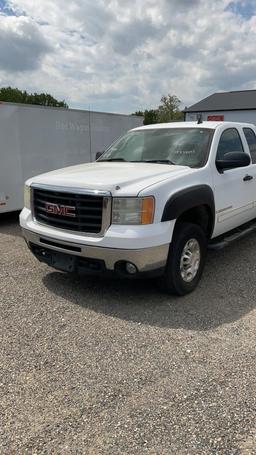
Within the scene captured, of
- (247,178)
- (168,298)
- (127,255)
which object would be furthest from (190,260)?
(247,178)

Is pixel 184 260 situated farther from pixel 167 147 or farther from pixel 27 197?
pixel 27 197

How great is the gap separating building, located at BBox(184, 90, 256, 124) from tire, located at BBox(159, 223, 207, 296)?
4066 centimetres

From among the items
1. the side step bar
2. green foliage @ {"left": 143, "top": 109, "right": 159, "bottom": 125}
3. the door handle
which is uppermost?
green foliage @ {"left": 143, "top": 109, "right": 159, "bottom": 125}

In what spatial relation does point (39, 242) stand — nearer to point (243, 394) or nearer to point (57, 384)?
point (57, 384)

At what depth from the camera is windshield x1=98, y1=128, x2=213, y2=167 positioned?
15.9 feet

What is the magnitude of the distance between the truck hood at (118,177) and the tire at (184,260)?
1.97 ft

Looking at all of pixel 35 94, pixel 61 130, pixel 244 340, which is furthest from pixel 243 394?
pixel 35 94

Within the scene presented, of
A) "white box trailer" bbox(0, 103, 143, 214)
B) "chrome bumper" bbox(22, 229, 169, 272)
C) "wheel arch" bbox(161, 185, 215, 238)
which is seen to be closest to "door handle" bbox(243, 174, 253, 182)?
"wheel arch" bbox(161, 185, 215, 238)

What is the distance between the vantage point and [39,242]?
14.7 feet

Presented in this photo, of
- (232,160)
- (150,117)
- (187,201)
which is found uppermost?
(150,117)

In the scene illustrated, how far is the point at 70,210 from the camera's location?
415cm

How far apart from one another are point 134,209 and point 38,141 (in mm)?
5531

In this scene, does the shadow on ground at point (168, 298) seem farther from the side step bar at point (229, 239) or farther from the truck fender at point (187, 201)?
the truck fender at point (187, 201)

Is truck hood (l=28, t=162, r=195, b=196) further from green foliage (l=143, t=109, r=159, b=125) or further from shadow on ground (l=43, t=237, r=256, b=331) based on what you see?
green foliage (l=143, t=109, r=159, b=125)
